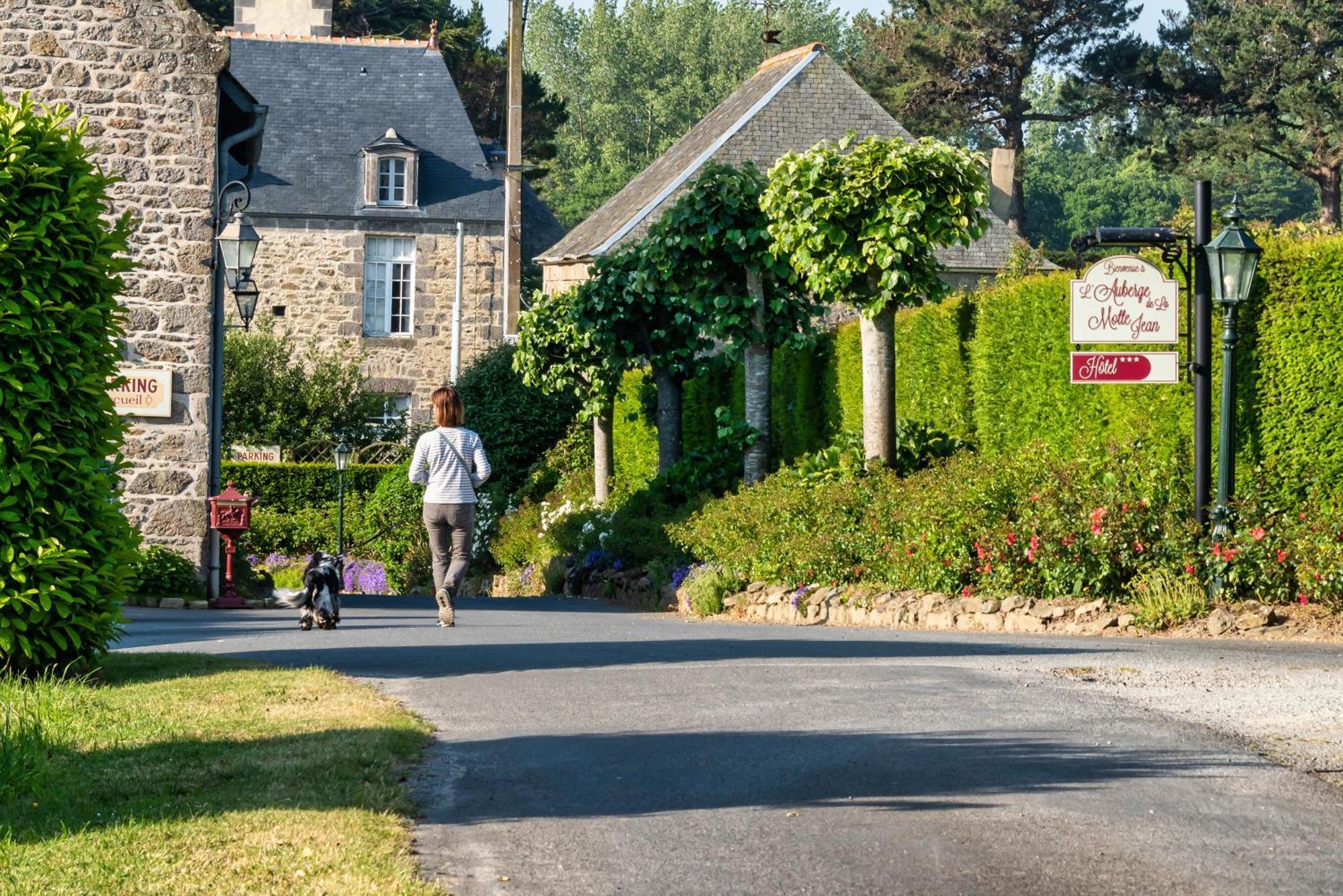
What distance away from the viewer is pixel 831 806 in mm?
5977

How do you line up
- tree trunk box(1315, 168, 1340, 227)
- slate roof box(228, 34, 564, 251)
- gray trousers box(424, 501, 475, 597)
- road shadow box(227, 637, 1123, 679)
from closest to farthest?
road shadow box(227, 637, 1123, 679)
gray trousers box(424, 501, 475, 597)
slate roof box(228, 34, 564, 251)
tree trunk box(1315, 168, 1340, 227)

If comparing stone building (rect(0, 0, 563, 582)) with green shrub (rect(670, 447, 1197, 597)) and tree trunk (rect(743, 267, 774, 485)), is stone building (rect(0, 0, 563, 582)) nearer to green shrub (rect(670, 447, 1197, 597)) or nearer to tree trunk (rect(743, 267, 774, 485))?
tree trunk (rect(743, 267, 774, 485))

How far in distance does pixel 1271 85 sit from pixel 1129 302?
2782 cm

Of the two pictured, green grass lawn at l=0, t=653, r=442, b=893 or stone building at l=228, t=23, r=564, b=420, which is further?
stone building at l=228, t=23, r=564, b=420

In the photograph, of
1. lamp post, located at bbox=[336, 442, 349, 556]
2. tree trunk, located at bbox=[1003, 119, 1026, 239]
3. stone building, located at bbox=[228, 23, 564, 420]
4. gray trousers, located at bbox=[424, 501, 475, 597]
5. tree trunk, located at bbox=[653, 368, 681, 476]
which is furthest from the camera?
tree trunk, located at bbox=[1003, 119, 1026, 239]

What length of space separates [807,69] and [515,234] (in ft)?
23.4

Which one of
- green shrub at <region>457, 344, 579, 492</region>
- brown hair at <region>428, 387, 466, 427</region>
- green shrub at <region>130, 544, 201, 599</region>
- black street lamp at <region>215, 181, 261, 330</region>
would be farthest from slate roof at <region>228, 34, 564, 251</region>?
brown hair at <region>428, 387, 466, 427</region>

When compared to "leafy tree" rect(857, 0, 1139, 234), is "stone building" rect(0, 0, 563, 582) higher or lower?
lower

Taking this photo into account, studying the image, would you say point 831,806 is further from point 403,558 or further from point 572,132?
point 572,132

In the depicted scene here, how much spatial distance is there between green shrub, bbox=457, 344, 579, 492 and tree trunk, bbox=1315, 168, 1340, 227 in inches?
728

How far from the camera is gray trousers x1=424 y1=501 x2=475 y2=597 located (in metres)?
12.8

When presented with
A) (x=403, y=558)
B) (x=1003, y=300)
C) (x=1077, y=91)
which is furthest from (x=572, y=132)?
(x=1003, y=300)

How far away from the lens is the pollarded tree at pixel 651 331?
23.1 metres

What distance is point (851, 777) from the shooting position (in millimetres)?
6449
